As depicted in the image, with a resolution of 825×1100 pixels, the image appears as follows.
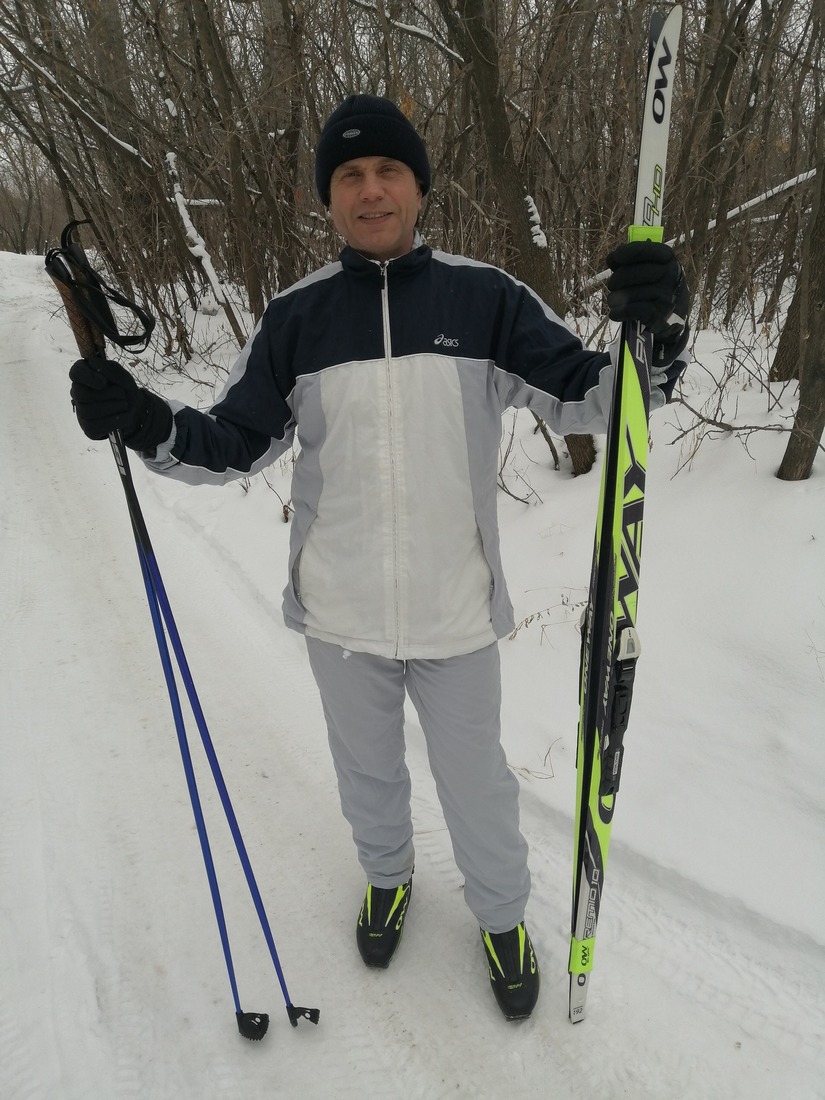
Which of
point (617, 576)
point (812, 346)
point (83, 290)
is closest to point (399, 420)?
point (617, 576)

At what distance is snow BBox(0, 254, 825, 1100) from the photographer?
1.49m

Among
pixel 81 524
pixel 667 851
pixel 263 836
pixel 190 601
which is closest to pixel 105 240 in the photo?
pixel 81 524

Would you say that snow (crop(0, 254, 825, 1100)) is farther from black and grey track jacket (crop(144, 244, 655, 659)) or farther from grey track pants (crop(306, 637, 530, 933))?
black and grey track jacket (crop(144, 244, 655, 659))

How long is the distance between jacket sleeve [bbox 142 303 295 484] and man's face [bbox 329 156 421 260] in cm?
26

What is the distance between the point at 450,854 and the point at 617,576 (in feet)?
3.90

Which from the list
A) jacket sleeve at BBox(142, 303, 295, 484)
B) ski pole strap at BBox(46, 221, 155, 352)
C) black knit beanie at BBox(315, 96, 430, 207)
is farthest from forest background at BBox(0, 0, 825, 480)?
ski pole strap at BBox(46, 221, 155, 352)

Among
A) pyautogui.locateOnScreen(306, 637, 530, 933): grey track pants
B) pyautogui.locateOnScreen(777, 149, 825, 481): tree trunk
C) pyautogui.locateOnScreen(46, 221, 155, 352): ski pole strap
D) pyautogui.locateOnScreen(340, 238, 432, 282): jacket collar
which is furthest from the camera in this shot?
pyautogui.locateOnScreen(777, 149, 825, 481): tree trunk

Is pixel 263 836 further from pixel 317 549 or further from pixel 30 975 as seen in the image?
pixel 317 549

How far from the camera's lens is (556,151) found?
477cm

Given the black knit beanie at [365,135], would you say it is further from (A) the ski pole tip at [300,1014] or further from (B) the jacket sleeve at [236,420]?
(A) the ski pole tip at [300,1014]

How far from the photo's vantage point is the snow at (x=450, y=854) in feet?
4.89

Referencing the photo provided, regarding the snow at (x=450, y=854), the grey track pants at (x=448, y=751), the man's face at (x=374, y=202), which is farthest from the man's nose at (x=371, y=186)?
the snow at (x=450, y=854)

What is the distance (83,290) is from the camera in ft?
4.01

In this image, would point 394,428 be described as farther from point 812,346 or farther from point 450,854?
point 812,346
